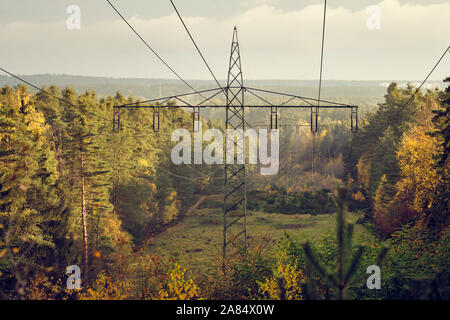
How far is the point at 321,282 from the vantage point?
12.0m

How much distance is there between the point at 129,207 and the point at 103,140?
32.1 feet

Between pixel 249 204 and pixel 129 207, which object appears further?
pixel 249 204

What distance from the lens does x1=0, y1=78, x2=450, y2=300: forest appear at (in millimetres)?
11867

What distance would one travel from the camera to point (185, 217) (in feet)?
212

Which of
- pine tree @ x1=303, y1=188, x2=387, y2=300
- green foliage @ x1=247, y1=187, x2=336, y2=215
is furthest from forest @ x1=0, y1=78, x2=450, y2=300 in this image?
green foliage @ x1=247, y1=187, x2=336, y2=215

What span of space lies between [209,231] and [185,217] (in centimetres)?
1003

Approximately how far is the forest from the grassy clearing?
1.14 ft

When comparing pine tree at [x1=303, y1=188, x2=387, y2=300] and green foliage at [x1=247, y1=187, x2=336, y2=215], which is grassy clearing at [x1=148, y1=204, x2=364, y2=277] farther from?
pine tree at [x1=303, y1=188, x2=387, y2=300]

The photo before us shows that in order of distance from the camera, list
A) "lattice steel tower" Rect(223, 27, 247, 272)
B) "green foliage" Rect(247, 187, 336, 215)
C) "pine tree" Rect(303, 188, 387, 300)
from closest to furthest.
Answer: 1. "pine tree" Rect(303, 188, 387, 300)
2. "lattice steel tower" Rect(223, 27, 247, 272)
3. "green foliage" Rect(247, 187, 336, 215)

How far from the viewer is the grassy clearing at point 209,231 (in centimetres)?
4191

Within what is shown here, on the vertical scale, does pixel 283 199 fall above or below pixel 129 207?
below
